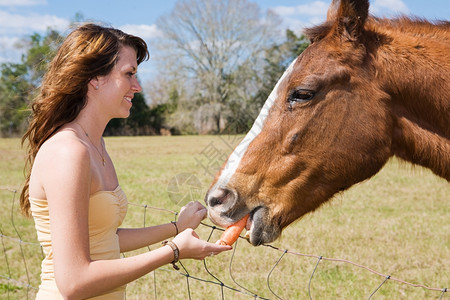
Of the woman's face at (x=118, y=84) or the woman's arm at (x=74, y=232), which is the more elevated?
the woman's face at (x=118, y=84)

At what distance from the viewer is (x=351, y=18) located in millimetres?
2344

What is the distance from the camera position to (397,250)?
6113 millimetres

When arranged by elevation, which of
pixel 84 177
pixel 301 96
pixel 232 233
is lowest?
pixel 232 233

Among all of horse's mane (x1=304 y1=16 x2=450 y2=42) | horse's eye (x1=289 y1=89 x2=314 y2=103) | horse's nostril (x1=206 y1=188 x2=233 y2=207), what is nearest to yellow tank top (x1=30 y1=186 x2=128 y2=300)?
horse's nostril (x1=206 y1=188 x2=233 y2=207)

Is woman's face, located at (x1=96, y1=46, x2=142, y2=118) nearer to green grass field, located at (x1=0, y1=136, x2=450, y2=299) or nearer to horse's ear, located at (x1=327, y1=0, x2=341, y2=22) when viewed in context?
horse's ear, located at (x1=327, y1=0, x2=341, y2=22)

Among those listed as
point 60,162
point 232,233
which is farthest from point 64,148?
point 232,233

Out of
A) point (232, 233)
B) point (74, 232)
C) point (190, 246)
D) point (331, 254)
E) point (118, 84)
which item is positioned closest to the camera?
point (74, 232)

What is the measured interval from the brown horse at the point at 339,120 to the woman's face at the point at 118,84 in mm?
636

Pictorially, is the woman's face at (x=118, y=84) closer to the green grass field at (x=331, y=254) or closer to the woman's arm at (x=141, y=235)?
the woman's arm at (x=141, y=235)

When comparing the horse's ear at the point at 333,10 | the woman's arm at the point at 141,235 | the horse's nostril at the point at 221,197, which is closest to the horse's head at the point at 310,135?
the horse's nostril at the point at 221,197

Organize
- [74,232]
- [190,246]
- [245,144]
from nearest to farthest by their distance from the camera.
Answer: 1. [74,232]
2. [190,246]
3. [245,144]

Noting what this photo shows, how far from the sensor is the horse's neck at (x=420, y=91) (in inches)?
90.7

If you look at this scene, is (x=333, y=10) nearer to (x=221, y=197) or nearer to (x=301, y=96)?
(x=301, y=96)

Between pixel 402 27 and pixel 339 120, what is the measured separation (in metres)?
0.67
